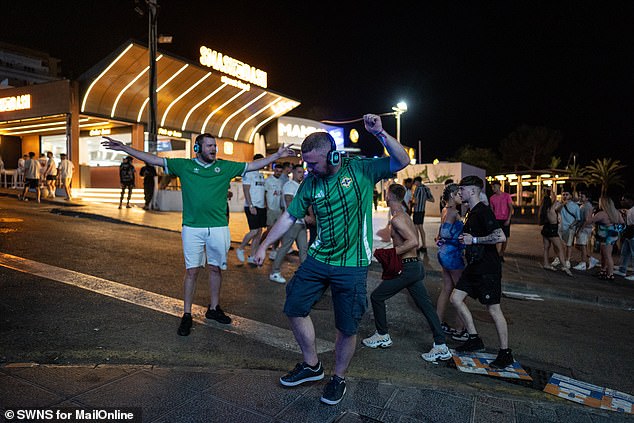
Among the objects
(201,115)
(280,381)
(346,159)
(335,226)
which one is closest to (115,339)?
(280,381)

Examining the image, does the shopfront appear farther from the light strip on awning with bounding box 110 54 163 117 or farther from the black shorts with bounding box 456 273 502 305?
the black shorts with bounding box 456 273 502 305

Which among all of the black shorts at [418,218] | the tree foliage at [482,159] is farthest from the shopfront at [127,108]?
the tree foliage at [482,159]

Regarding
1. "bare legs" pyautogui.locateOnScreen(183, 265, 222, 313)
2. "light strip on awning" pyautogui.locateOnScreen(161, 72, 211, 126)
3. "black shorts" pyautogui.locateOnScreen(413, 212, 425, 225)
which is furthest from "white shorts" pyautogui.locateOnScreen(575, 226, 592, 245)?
"light strip on awning" pyautogui.locateOnScreen(161, 72, 211, 126)

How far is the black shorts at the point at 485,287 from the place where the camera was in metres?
3.99

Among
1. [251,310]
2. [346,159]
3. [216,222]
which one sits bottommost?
[251,310]

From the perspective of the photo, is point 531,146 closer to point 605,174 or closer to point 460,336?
point 605,174

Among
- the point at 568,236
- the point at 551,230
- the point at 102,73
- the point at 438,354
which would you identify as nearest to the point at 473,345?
the point at 438,354

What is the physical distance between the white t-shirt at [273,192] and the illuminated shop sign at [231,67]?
16372 millimetres

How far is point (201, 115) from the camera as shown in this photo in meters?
25.7

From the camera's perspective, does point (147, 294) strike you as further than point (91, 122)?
No

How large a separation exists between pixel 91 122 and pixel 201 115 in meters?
6.09

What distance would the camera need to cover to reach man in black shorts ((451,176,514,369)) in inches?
156

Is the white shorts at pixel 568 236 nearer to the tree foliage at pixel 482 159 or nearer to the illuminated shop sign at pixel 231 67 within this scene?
the illuminated shop sign at pixel 231 67

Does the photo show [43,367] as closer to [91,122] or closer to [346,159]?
[346,159]
